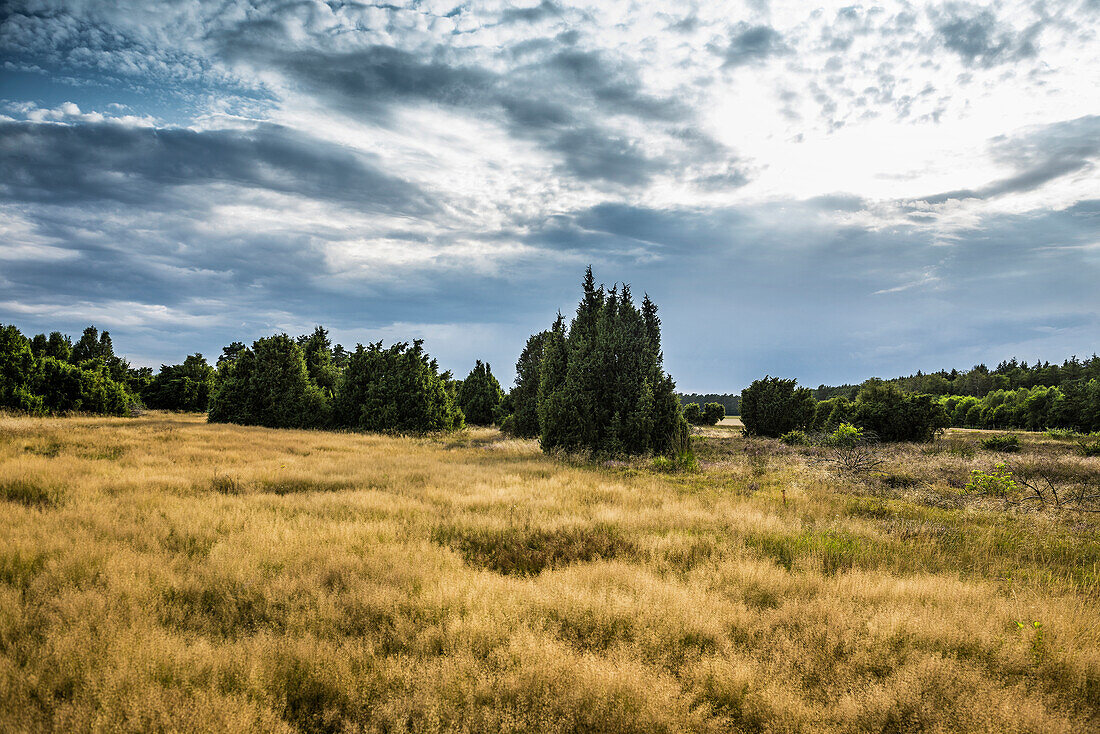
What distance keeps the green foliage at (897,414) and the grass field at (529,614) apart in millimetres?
20084

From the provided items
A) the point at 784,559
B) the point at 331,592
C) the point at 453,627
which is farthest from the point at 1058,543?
the point at 331,592

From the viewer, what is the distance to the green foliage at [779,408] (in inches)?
1474

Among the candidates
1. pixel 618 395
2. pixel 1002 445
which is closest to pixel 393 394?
pixel 618 395

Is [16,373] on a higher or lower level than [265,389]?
higher

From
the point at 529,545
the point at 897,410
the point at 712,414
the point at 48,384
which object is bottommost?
the point at 529,545

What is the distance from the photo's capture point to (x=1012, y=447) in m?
23.9

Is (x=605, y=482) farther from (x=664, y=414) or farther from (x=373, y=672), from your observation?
(x=373, y=672)

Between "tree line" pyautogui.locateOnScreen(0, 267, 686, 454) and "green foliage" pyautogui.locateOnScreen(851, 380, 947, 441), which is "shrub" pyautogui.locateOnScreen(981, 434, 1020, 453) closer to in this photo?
"green foliage" pyautogui.locateOnScreen(851, 380, 947, 441)

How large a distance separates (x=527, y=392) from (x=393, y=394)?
382 inches

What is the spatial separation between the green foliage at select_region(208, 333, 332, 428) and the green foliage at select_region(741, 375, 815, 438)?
1367 inches

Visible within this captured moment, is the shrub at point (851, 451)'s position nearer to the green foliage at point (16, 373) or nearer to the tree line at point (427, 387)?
the tree line at point (427, 387)

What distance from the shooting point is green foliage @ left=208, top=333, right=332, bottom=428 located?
33.8 meters

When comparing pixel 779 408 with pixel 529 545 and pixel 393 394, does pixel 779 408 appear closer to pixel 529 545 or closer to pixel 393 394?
pixel 393 394

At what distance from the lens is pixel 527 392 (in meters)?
34.8
